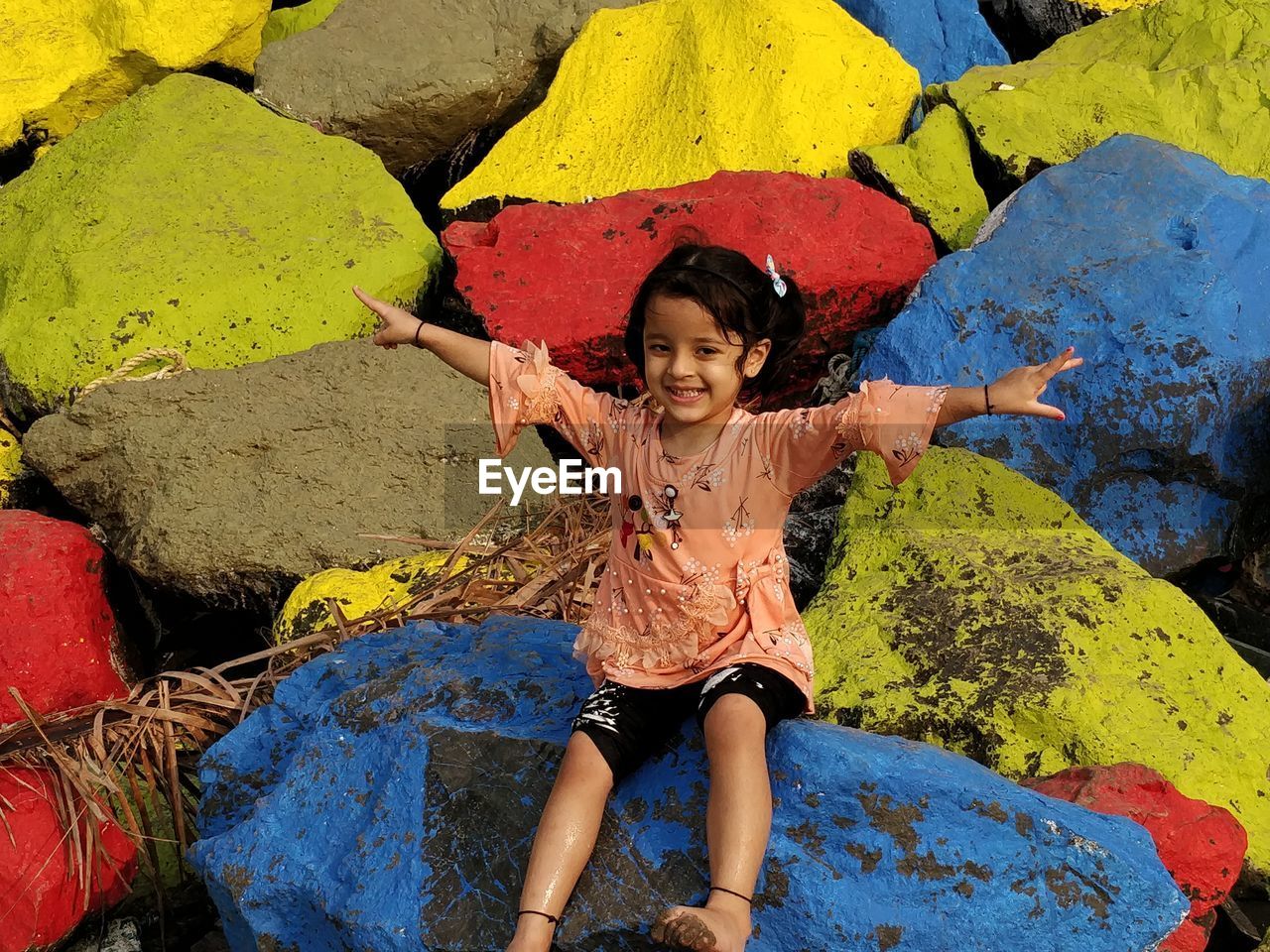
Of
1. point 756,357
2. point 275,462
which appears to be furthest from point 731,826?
point 275,462

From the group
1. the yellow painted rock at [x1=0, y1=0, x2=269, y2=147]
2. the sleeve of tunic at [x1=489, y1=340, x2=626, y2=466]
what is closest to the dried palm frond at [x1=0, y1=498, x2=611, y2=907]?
the sleeve of tunic at [x1=489, y1=340, x2=626, y2=466]

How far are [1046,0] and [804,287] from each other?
2.57 metres

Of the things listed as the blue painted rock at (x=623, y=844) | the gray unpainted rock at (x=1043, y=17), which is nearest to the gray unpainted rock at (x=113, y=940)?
the blue painted rock at (x=623, y=844)

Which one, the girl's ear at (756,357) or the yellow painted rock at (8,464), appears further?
the yellow painted rock at (8,464)

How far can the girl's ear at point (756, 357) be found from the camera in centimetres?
261

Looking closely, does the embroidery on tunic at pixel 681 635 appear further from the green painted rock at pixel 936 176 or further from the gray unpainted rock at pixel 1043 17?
the gray unpainted rock at pixel 1043 17

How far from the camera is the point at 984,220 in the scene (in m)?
4.37

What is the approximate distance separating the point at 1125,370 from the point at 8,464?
128 inches

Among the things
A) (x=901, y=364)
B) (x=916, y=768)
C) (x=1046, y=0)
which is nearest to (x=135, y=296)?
(x=901, y=364)

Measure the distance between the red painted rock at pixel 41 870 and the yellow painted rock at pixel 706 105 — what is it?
2.51 metres

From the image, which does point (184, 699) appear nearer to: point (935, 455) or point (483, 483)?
point (483, 483)

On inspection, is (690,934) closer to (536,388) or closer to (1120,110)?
(536,388)

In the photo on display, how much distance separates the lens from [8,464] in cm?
416

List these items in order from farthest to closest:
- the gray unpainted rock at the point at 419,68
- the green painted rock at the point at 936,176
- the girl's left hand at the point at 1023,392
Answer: the gray unpainted rock at the point at 419,68 < the green painted rock at the point at 936,176 < the girl's left hand at the point at 1023,392
